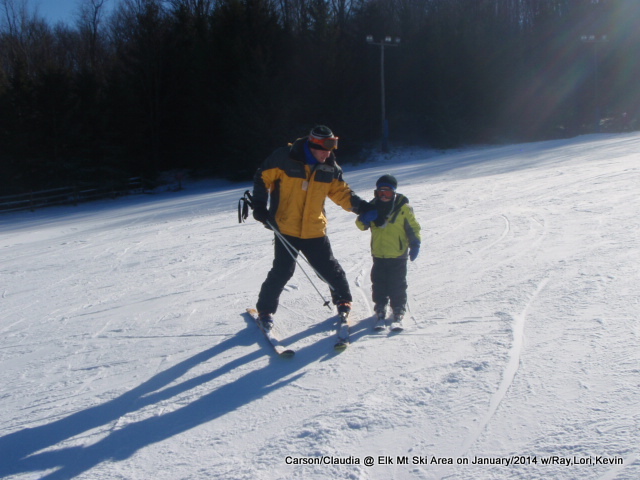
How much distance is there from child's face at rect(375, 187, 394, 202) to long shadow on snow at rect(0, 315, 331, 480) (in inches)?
53.4

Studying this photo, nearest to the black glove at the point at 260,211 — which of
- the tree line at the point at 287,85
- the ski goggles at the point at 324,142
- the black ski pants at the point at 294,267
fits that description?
the black ski pants at the point at 294,267

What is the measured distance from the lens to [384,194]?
4.87m

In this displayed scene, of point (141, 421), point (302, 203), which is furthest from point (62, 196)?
point (141, 421)

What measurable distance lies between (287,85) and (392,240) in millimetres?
27149

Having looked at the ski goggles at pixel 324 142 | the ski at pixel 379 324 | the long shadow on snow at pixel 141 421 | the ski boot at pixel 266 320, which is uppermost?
the ski goggles at pixel 324 142

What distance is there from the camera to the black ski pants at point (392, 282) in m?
4.95

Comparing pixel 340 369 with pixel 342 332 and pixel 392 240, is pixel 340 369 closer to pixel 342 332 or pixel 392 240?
pixel 342 332

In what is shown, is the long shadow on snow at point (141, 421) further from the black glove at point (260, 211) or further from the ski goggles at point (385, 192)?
the ski goggles at point (385, 192)

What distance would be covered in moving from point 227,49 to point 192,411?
3027 centimetres

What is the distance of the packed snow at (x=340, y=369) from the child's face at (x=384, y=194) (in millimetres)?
1110

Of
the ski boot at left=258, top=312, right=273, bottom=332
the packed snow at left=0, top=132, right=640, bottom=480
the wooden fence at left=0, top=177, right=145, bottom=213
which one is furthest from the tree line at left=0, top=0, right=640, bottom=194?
the ski boot at left=258, top=312, right=273, bottom=332

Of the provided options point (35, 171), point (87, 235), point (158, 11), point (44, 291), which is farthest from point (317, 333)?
point (158, 11)

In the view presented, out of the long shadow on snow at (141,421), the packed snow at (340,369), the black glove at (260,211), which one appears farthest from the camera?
the black glove at (260,211)

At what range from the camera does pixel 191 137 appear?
32500 millimetres
